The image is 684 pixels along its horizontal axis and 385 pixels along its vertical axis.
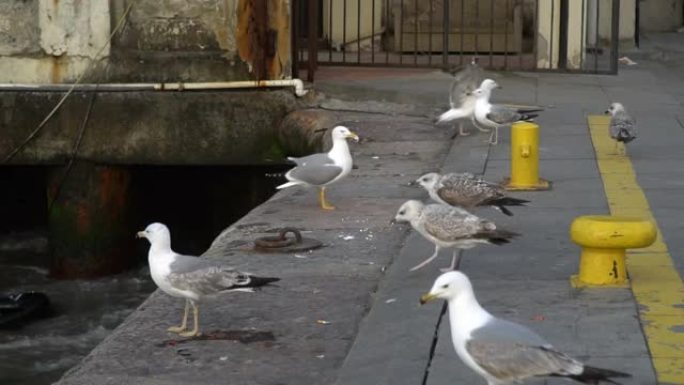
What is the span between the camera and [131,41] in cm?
1527

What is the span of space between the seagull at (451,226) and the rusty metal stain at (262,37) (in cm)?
673

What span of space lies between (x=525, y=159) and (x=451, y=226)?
3.16 meters

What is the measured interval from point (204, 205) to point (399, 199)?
5.75 metres

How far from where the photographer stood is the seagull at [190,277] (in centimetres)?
769

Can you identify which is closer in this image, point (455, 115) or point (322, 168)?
point (322, 168)

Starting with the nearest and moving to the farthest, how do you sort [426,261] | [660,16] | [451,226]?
[451,226], [426,261], [660,16]

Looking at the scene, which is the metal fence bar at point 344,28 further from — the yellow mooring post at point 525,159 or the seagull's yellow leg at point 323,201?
the seagull's yellow leg at point 323,201

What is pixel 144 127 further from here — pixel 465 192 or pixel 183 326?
pixel 183 326

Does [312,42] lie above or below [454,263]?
above

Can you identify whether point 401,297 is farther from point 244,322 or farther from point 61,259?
point 61,259

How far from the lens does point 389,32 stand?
67.8ft

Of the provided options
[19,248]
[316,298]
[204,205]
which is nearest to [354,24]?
[204,205]

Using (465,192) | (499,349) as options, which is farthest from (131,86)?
(499,349)

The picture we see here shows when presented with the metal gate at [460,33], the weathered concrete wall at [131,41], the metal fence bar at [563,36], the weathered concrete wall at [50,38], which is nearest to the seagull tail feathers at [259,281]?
the weathered concrete wall at [131,41]
